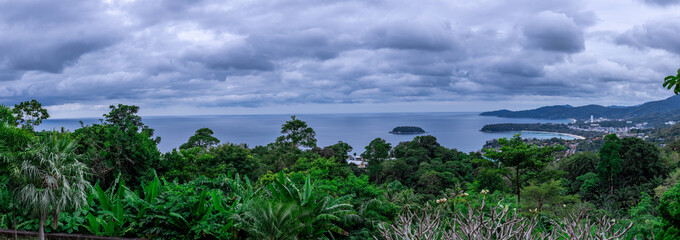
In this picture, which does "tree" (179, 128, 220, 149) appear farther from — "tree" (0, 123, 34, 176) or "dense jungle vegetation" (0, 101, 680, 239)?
"tree" (0, 123, 34, 176)

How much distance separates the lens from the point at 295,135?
29.7m

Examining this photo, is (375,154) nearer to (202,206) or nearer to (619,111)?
(202,206)

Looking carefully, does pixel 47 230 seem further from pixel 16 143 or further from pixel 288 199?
pixel 288 199

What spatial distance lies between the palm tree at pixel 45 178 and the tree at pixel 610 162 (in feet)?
86.4

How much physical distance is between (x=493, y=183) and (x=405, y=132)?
347ft

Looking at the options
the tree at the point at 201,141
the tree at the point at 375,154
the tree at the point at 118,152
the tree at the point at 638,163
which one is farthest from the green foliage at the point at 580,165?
the tree at the point at 118,152

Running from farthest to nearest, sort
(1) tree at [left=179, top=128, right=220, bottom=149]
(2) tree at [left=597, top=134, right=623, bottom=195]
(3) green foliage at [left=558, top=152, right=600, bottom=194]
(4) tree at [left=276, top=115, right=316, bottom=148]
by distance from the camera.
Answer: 1. (4) tree at [left=276, top=115, right=316, bottom=148]
2. (1) tree at [left=179, top=128, right=220, bottom=149]
3. (3) green foliage at [left=558, top=152, right=600, bottom=194]
4. (2) tree at [left=597, top=134, right=623, bottom=195]

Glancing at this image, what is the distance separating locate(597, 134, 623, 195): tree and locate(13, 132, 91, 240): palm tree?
2634 centimetres

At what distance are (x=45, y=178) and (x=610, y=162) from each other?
26.8 metres

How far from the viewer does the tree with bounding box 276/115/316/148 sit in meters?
29.6

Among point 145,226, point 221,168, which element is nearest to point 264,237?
point 145,226

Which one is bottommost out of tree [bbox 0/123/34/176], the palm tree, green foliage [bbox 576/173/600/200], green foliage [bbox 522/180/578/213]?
green foliage [bbox 576/173/600/200]

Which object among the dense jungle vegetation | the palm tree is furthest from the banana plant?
the palm tree

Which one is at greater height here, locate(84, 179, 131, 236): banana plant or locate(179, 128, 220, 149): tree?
locate(84, 179, 131, 236): banana plant
